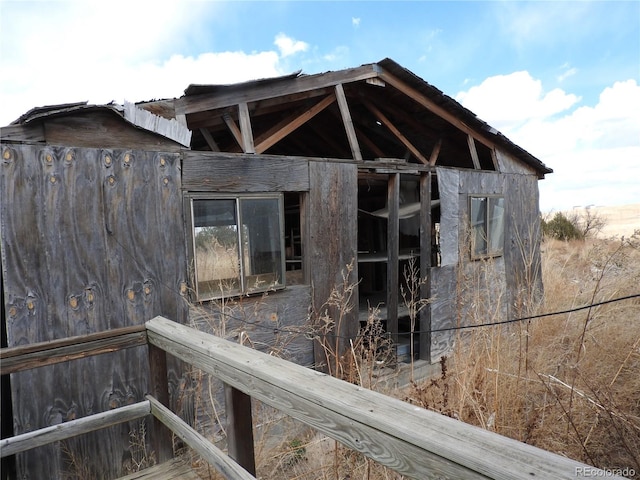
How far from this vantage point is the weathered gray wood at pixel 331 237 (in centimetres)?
464

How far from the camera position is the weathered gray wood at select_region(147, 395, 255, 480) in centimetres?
168

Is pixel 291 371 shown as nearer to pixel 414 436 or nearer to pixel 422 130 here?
pixel 414 436

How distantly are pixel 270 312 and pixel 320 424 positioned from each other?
3.05 meters

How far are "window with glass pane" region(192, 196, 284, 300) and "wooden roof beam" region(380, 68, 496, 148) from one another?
7.83 feet

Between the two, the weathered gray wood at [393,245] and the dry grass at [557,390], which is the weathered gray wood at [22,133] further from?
the weathered gray wood at [393,245]

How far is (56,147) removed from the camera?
3023mm

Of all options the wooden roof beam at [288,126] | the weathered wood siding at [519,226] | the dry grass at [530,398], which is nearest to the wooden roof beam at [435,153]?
the weathered wood siding at [519,226]

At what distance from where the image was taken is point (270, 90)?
432 cm

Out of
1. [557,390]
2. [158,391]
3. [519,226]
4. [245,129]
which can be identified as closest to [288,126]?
[245,129]

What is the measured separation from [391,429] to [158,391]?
74.5 inches

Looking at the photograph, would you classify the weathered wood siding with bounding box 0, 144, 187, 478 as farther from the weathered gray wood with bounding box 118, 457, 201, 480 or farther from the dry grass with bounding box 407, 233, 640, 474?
the dry grass with bounding box 407, 233, 640, 474

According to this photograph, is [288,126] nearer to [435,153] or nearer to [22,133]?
[22,133]

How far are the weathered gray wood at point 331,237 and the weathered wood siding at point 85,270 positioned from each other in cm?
157

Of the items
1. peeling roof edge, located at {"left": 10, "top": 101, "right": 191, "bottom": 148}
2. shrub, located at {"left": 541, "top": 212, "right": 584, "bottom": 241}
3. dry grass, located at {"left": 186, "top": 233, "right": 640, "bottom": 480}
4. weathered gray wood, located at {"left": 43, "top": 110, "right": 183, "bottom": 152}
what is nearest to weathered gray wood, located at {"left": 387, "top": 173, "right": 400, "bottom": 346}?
dry grass, located at {"left": 186, "top": 233, "right": 640, "bottom": 480}
